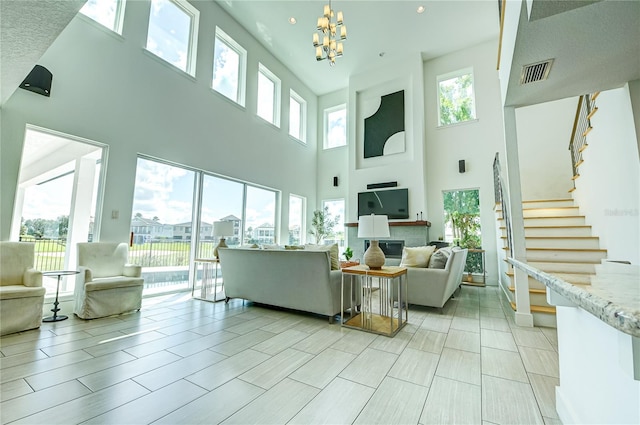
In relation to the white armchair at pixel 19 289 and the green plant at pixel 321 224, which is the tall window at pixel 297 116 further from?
the white armchair at pixel 19 289

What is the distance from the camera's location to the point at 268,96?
292 inches

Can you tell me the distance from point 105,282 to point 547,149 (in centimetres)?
820

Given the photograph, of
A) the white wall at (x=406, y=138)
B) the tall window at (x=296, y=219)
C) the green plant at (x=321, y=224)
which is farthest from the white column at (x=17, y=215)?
the white wall at (x=406, y=138)

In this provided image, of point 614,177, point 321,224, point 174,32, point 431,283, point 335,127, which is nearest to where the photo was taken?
point 614,177

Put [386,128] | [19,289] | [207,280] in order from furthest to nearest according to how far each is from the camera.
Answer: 1. [386,128]
2. [207,280]
3. [19,289]

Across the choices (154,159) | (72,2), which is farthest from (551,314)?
(154,159)

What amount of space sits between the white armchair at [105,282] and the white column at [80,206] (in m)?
0.38

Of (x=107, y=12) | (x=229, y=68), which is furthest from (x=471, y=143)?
(x=107, y=12)

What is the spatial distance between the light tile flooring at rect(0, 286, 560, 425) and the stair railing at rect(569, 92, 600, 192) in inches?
117

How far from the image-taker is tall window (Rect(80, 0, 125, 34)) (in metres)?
3.90

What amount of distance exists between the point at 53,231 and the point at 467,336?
5.26 m

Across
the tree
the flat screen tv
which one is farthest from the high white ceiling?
the tree

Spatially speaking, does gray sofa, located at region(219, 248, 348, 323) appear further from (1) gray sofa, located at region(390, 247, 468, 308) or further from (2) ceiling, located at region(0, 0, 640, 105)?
(2) ceiling, located at region(0, 0, 640, 105)

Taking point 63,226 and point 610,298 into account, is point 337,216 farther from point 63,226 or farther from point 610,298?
point 610,298
